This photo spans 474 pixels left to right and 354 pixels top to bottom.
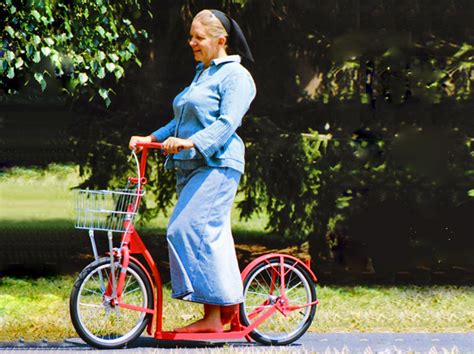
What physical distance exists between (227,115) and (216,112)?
0.10 meters

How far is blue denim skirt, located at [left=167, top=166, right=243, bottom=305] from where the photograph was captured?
5.88m

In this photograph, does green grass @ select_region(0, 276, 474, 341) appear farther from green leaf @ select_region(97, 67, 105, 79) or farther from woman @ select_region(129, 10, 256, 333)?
green leaf @ select_region(97, 67, 105, 79)

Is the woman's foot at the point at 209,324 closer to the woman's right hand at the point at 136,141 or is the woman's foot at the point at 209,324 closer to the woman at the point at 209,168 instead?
the woman at the point at 209,168

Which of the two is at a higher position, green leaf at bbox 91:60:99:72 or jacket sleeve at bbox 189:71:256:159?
green leaf at bbox 91:60:99:72

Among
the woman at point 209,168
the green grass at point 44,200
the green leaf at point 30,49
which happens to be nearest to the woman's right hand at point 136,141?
the woman at point 209,168

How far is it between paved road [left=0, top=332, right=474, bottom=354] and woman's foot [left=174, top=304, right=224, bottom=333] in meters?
0.10

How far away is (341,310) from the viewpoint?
794 cm

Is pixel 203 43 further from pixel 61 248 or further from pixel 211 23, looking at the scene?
pixel 61 248

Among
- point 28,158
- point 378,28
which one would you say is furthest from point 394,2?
point 28,158

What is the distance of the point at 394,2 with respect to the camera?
9164 millimetres

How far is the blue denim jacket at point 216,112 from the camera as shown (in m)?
5.82

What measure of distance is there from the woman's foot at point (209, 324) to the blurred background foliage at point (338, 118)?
3.07 m

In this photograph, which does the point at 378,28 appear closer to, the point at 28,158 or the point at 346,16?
the point at 346,16

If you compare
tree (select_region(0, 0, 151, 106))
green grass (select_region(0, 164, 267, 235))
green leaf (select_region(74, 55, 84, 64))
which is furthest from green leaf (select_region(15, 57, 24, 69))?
green grass (select_region(0, 164, 267, 235))
